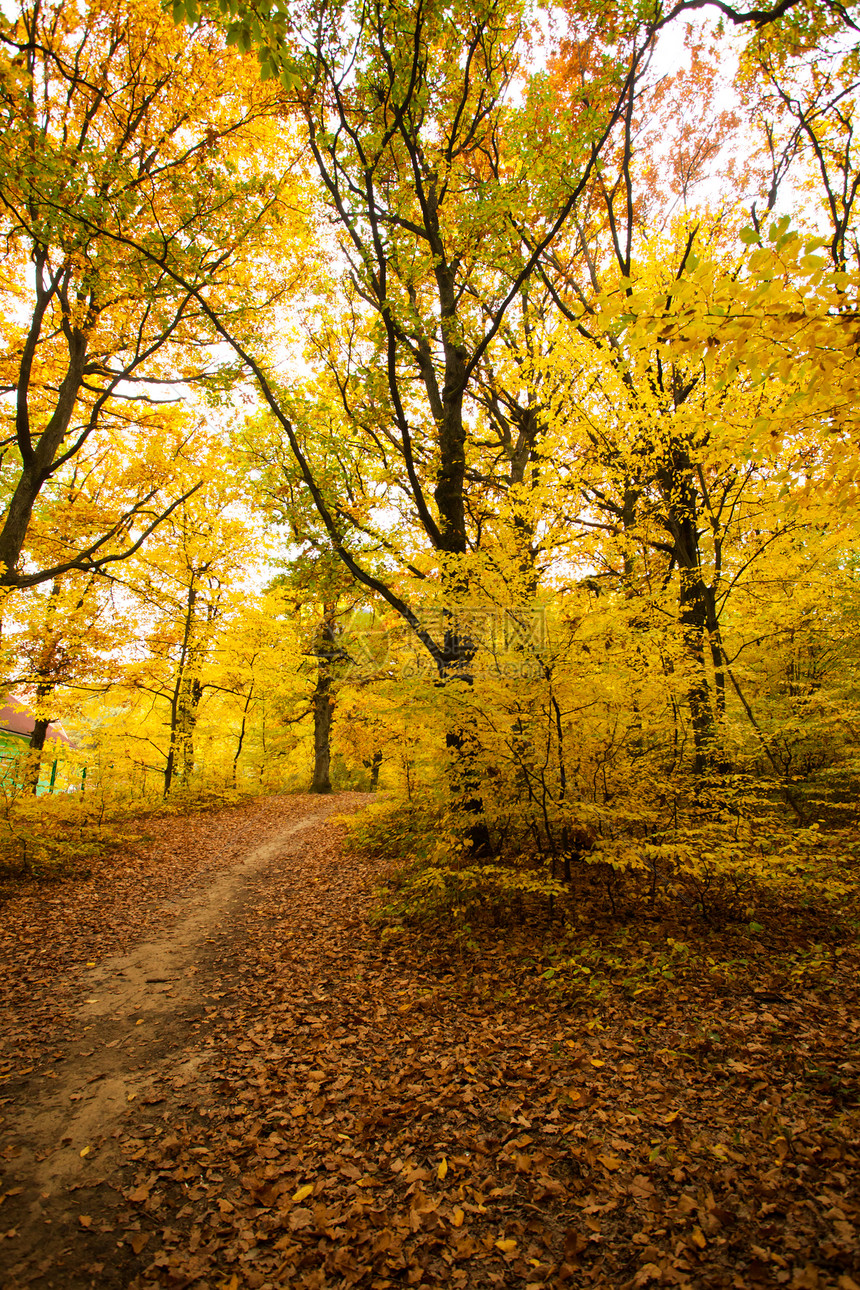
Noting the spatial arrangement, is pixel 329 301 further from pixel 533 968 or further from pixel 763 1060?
pixel 763 1060

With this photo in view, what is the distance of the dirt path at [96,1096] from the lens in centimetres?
245

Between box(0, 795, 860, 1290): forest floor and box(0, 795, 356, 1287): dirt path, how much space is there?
15 millimetres

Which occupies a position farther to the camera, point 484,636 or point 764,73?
point 764,73

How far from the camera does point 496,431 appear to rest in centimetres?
1114

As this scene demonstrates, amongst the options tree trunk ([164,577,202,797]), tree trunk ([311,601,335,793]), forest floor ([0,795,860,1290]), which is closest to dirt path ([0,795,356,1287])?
forest floor ([0,795,860,1290])

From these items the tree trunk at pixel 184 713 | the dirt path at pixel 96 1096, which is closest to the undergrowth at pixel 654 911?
the dirt path at pixel 96 1096

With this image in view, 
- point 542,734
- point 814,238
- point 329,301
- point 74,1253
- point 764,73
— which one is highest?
point 764,73

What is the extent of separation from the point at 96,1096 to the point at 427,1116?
217cm

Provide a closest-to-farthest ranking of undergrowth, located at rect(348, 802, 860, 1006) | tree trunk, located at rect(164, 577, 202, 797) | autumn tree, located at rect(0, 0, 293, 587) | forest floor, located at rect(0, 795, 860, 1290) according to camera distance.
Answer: forest floor, located at rect(0, 795, 860, 1290) → undergrowth, located at rect(348, 802, 860, 1006) → autumn tree, located at rect(0, 0, 293, 587) → tree trunk, located at rect(164, 577, 202, 797)

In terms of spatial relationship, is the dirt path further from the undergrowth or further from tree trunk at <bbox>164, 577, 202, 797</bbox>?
tree trunk at <bbox>164, 577, 202, 797</bbox>

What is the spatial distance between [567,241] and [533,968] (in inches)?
441

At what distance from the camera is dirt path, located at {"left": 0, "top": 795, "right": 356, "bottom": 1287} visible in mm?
2447

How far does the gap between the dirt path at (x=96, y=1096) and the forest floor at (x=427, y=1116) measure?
15mm

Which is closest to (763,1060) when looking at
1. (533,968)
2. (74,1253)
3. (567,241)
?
(533,968)
